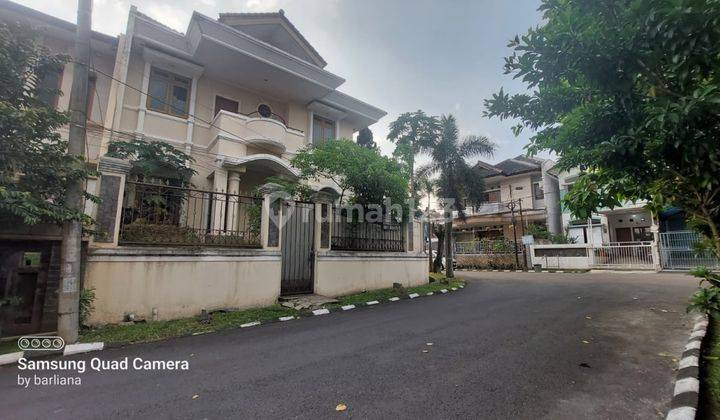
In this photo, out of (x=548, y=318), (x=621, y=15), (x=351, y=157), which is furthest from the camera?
(x=351, y=157)

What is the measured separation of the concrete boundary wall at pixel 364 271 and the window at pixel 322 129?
247 inches

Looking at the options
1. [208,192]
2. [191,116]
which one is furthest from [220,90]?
A: [208,192]

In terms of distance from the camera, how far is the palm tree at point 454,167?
1590cm

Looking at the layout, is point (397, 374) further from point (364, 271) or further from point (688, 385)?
point (364, 271)

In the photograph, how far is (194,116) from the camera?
11016 mm

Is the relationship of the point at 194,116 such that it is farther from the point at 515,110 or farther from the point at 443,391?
the point at 443,391

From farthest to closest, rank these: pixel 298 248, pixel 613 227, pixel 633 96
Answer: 1. pixel 613 227
2. pixel 298 248
3. pixel 633 96

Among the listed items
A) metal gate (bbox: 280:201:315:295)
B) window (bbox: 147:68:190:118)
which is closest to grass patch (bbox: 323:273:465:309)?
metal gate (bbox: 280:201:315:295)

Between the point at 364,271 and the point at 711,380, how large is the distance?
7330 mm

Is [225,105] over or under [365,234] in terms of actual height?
Result: over

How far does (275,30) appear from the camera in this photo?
12.8 metres

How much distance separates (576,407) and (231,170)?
33.3 feet

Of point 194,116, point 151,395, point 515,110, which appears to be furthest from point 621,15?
point 194,116

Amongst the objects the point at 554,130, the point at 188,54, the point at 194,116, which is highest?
the point at 188,54
